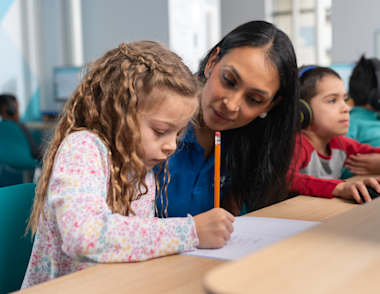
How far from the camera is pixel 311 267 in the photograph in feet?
1.00

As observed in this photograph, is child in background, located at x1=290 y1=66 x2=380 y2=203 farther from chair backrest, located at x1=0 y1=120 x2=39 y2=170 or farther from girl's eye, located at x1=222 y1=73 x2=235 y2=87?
chair backrest, located at x1=0 y1=120 x2=39 y2=170

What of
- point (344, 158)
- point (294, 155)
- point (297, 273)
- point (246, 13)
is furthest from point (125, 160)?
point (246, 13)

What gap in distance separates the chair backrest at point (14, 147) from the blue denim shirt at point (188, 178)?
2240 millimetres

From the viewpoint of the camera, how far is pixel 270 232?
739 mm

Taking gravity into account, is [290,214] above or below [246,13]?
below

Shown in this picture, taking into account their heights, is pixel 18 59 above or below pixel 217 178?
above

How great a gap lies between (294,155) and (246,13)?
3.87 meters

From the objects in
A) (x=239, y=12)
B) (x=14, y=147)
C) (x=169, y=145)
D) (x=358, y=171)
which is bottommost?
(x=14, y=147)

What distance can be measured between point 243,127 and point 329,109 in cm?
46

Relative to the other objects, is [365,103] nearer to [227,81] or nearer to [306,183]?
[306,183]

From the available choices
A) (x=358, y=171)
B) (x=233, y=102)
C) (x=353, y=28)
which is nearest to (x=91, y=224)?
(x=233, y=102)

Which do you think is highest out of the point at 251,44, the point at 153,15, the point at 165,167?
the point at 153,15

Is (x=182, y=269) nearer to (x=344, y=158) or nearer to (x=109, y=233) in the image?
(x=109, y=233)

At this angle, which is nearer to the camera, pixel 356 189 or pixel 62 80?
pixel 356 189
